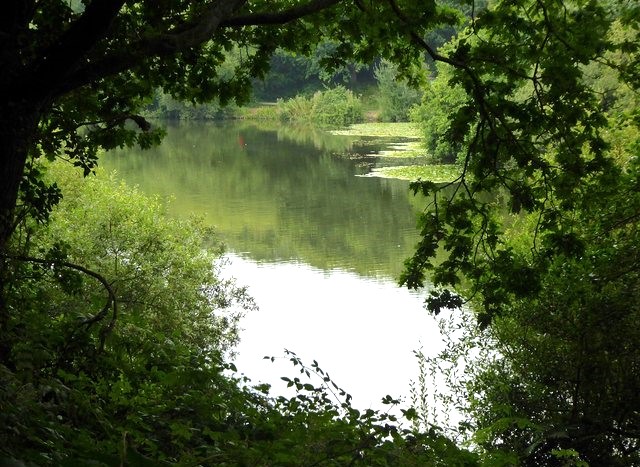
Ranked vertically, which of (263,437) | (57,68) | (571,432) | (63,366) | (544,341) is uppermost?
(57,68)

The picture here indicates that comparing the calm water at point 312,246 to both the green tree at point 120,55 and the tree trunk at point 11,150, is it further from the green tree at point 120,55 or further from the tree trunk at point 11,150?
the tree trunk at point 11,150

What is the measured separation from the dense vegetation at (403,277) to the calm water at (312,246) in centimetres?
391

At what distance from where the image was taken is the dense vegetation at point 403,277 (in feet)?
12.6

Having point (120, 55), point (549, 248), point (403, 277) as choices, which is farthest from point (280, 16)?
point (549, 248)

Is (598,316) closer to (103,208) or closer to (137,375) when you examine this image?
(137,375)

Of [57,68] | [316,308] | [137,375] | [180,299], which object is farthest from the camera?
[316,308]

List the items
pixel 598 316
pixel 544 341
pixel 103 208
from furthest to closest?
pixel 103 208 → pixel 544 341 → pixel 598 316

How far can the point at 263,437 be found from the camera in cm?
A: 438

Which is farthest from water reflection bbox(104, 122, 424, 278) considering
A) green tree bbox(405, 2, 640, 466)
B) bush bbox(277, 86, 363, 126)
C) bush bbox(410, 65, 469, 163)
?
bush bbox(277, 86, 363, 126)

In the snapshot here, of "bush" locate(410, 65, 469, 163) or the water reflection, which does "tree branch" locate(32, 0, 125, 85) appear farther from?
"bush" locate(410, 65, 469, 163)

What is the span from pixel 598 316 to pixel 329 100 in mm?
56533

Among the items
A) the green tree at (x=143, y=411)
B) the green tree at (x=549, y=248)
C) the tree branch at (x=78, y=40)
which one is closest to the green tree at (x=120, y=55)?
the tree branch at (x=78, y=40)

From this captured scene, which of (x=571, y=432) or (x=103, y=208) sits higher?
(x=103, y=208)

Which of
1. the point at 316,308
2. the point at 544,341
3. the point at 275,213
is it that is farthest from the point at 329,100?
the point at 544,341
